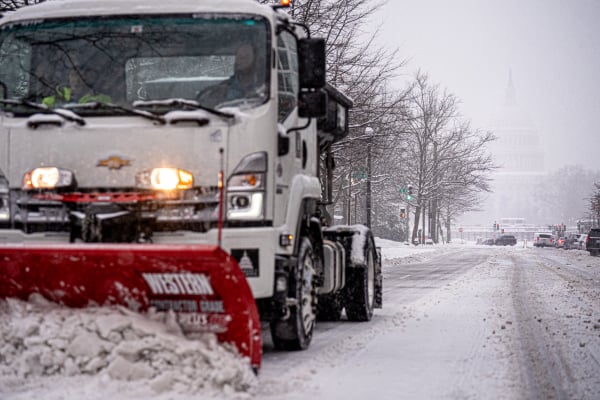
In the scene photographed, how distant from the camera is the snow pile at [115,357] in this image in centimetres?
548

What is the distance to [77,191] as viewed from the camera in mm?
6316

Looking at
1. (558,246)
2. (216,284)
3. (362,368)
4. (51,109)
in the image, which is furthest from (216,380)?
(558,246)

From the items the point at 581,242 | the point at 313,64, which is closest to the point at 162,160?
the point at 313,64

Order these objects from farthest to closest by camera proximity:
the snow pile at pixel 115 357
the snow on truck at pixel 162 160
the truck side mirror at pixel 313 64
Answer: the truck side mirror at pixel 313 64 < the snow on truck at pixel 162 160 < the snow pile at pixel 115 357

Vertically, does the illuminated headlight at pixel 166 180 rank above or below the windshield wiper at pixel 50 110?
below

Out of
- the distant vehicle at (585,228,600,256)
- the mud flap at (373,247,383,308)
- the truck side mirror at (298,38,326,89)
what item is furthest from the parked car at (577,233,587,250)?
the truck side mirror at (298,38,326,89)

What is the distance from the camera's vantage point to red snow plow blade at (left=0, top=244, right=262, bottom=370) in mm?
5598

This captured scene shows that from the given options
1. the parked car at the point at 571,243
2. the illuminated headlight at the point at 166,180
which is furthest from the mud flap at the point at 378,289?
the parked car at the point at 571,243

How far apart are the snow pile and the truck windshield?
1.87 m

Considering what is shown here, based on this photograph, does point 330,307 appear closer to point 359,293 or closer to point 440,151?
point 359,293

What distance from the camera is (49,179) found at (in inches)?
250

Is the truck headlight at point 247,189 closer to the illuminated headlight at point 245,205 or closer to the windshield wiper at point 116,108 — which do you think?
the illuminated headlight at point 245,205

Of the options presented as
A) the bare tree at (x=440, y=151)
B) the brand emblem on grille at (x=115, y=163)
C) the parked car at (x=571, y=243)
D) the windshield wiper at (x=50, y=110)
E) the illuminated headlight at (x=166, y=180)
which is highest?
the bare tree at (x=440, y=151)

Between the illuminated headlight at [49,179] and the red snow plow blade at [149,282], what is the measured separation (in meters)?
0.69
